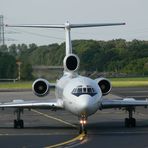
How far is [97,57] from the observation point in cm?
11031

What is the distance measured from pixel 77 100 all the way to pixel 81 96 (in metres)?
0.24

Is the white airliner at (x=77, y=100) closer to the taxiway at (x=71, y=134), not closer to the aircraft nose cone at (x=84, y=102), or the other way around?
the aircraft nose cone at (x=84, y=102)

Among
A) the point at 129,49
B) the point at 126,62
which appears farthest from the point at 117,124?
the point at 129,49

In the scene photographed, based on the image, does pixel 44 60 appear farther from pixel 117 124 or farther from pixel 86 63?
pixel 117 124

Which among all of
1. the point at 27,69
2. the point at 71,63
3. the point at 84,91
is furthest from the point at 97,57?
the point at 84,91

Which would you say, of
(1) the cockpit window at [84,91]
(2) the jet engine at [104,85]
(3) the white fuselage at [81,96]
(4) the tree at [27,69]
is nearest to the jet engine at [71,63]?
(2) the jet engine at [104,85]

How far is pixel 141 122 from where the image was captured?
2956cm

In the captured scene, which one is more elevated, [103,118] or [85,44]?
[85,44]

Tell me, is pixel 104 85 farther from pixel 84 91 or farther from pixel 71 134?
pixel 71 134

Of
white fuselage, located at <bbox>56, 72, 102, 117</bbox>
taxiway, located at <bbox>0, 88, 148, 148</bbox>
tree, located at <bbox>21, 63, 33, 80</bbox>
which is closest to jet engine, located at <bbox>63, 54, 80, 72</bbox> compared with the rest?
taxiway, located at <bbox>0, 88, 148, 148</bbox>

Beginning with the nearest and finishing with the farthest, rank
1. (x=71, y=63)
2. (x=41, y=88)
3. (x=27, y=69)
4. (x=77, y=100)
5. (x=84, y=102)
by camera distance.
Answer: (x=84, y=102) → (x=77, y=100) → (x=41, y=88) → (x=71, y=63) → (x=27, y=69)

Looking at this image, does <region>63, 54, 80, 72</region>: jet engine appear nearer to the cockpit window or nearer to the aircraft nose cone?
the cockpit window

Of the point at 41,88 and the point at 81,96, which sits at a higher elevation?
the point at 41,88

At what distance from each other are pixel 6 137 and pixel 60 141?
2666 millimetres
